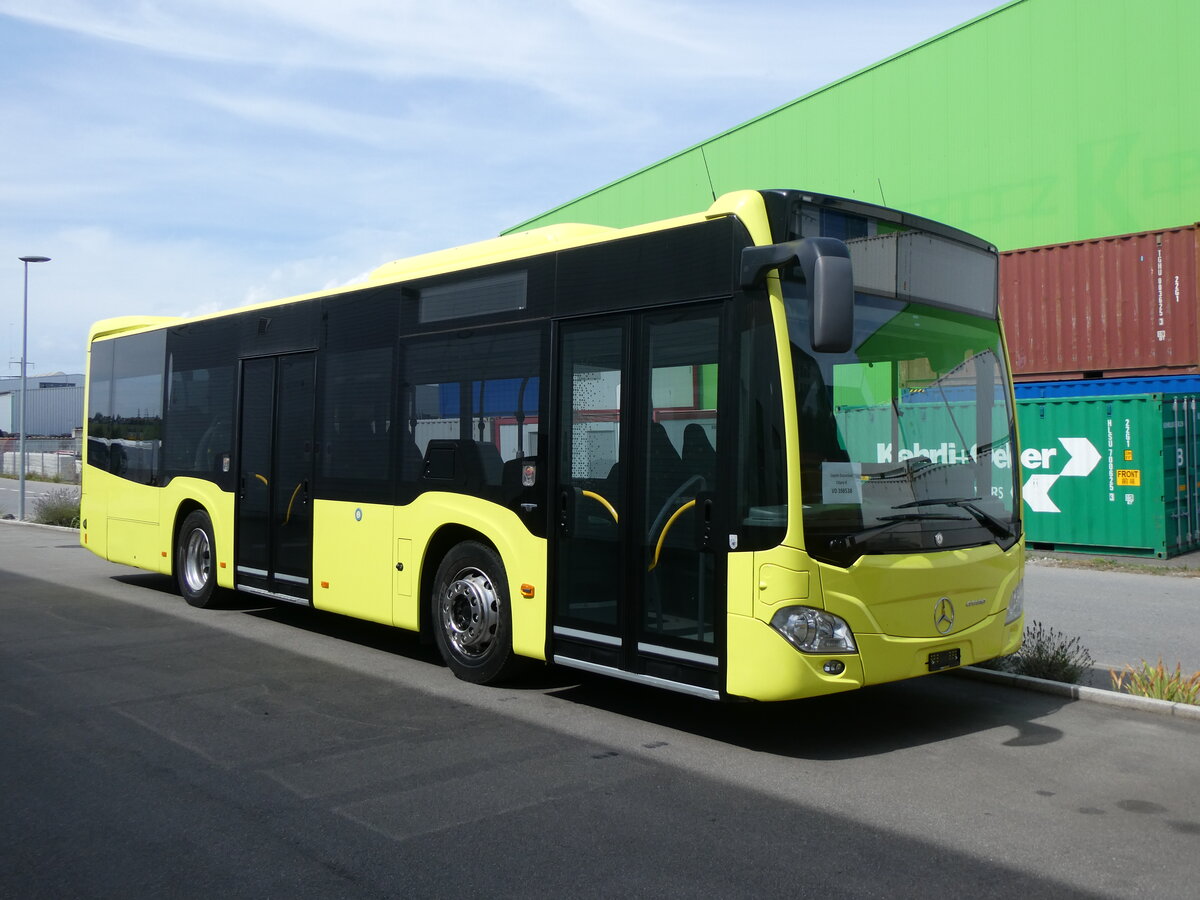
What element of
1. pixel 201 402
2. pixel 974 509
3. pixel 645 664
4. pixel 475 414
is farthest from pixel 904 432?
pixel 201 402

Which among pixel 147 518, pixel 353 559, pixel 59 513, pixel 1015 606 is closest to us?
pixel 1015 606

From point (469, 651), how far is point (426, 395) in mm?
1874

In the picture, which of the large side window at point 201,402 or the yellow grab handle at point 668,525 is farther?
the large side window at point 201,402

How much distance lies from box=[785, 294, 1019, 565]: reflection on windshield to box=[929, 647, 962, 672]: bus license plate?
590mm

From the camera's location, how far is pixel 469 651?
25.3 feet

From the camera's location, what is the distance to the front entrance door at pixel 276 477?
31.3 feet

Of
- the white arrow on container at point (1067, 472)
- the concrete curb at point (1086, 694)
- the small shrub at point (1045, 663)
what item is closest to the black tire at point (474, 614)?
the concrete curb at point (1086, 694)

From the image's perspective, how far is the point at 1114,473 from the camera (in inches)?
656

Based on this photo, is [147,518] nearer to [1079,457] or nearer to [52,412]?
[1079,457]

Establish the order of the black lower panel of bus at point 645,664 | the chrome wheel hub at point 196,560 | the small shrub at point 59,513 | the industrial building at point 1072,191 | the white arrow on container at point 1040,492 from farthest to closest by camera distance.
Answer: the small shrub at point 59,513
the white arrow on container at point 1040,492
the industrial building at point 1072,191
the chrome wheel hub at point 196,560
the black lower panel of bus at point 645,664

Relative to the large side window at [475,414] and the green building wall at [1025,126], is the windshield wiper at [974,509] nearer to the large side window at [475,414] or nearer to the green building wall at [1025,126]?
the large side window at [475,414]

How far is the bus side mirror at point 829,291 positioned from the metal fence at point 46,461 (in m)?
41.0

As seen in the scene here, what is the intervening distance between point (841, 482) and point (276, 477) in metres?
5.83

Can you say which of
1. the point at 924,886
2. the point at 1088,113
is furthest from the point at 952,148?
the point at 924,886
